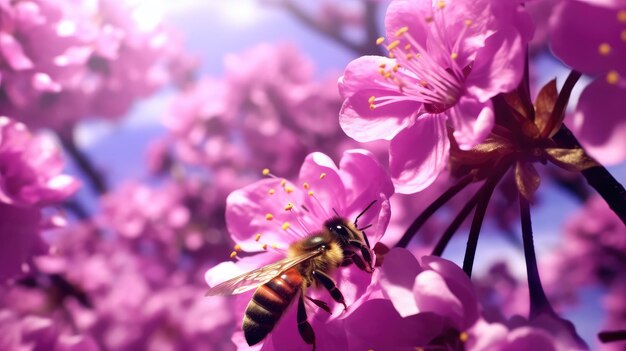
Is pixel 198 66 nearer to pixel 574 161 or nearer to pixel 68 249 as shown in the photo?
pixel 68 249

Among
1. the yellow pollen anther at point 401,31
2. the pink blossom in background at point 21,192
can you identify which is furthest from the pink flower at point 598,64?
the pink blossom in background at point 21,192

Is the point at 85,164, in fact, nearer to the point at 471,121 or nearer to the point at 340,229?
the point at 340,229

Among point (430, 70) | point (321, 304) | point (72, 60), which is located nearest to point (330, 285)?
point (321, 304)

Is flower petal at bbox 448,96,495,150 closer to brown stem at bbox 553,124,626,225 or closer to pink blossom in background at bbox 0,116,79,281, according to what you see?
brown stem at bbox 553,124,626,225

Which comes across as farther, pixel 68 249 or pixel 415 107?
pixel 68 249

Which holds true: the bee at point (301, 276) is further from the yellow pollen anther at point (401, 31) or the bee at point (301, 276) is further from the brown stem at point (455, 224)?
the yellow pollen anther at point (401, 31)

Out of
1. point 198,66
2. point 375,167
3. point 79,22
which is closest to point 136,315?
point 79,22
